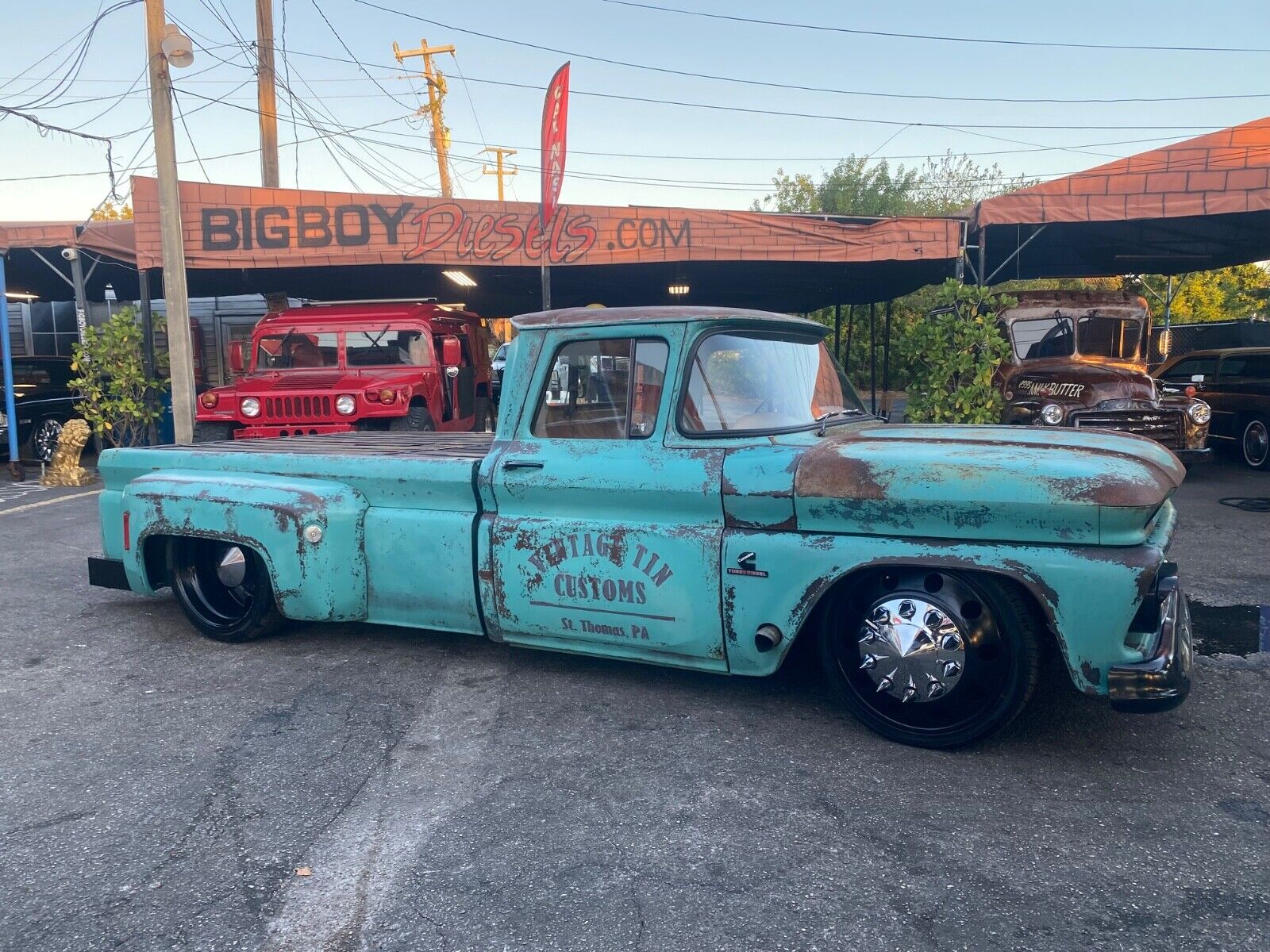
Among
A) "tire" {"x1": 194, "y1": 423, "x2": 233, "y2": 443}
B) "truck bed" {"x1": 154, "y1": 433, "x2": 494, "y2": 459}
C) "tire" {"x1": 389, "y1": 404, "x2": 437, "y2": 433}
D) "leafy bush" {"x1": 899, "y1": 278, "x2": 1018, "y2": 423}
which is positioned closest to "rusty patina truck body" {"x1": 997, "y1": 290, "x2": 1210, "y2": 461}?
"leafy bush" {"x1": 899, "y1": 278, "x2": 1018, "y2": 423}

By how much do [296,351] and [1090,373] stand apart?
871 centimetres

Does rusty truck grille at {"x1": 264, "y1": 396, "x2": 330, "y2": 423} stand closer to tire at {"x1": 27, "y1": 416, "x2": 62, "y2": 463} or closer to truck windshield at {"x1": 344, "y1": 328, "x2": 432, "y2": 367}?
truck windshield at {"x1": 344, "y1": 328, "x2": 432, "y2": 367}

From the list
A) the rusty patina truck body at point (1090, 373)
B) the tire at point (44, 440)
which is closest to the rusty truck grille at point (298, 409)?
the tire at point (44, 440)

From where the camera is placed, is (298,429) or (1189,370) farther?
(1189,370)

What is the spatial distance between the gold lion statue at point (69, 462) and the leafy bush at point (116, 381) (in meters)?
0.59

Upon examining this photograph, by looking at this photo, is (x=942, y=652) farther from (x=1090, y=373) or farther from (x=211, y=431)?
(x=211, y=431)

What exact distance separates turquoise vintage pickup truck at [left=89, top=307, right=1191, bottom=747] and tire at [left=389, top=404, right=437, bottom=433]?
449 centimetres

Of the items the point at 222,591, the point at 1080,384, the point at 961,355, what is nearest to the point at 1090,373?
the point at 1080,384

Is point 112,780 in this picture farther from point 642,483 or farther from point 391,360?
point 391,360

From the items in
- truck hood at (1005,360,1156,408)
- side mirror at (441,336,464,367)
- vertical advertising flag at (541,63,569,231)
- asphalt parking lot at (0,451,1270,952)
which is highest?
vertical advertising flag at (541,63,569,231)

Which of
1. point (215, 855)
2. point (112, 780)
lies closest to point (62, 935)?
point (215, 855)

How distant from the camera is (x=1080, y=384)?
388 inches

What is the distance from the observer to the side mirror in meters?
10.3

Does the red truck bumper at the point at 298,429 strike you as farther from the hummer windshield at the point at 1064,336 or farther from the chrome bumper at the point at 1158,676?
the chrome bumper at the point at 1158,676
